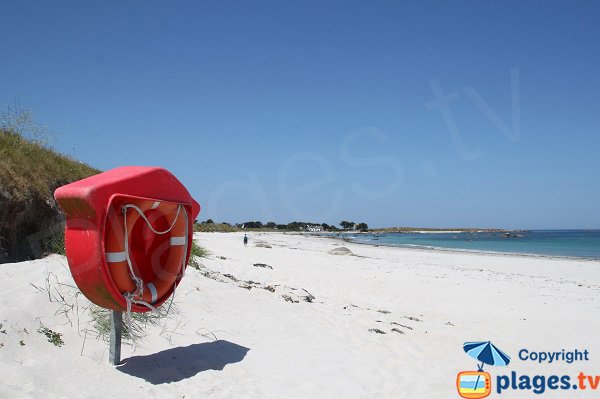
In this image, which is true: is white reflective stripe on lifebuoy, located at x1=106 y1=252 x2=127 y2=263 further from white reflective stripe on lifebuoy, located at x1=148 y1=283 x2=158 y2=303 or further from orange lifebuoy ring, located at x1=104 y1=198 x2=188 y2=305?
white reflective stripe on lifebuoy, located at x1=148 y1=283 x2=158 y2=303

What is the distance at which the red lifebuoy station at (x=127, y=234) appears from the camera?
10.4 ft

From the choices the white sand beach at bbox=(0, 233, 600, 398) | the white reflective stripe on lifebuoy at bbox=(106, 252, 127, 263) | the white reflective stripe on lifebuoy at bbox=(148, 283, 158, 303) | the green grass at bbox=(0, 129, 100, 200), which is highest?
the green grass at bbox=(0, 129, 100, 200)

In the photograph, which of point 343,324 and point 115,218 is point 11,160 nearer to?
point 115,218

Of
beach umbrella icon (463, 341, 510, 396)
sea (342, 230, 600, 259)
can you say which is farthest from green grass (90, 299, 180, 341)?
sea (342, 230, 600, 259)

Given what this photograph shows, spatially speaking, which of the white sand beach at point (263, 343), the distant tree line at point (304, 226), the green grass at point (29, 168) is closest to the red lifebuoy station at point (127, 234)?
the white sand beach at point (263, 343)

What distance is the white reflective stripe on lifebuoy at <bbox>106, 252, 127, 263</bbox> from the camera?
3.27 metres

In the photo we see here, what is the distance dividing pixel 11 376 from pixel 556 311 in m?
8.74

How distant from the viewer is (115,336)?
3539mm

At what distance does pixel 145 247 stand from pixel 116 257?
60cm

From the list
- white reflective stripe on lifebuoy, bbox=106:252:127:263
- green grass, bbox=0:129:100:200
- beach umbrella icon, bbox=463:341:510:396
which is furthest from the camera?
green grass, bbox=0:129:100:200

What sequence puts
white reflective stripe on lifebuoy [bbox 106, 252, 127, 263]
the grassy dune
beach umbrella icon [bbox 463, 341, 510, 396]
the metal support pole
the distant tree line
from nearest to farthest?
white reflective stripe on lifebuoy [bbox 106, 252, 127, 263] → the metal support pole → beach umbrella icon [bbox 463, 341, 510, 396] → the grassy dune → the distant tree line

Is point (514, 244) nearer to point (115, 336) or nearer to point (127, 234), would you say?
point (115, 336)

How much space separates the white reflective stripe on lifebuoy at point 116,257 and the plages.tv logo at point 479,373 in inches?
123

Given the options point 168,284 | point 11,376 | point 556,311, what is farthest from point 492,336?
point 11,376
